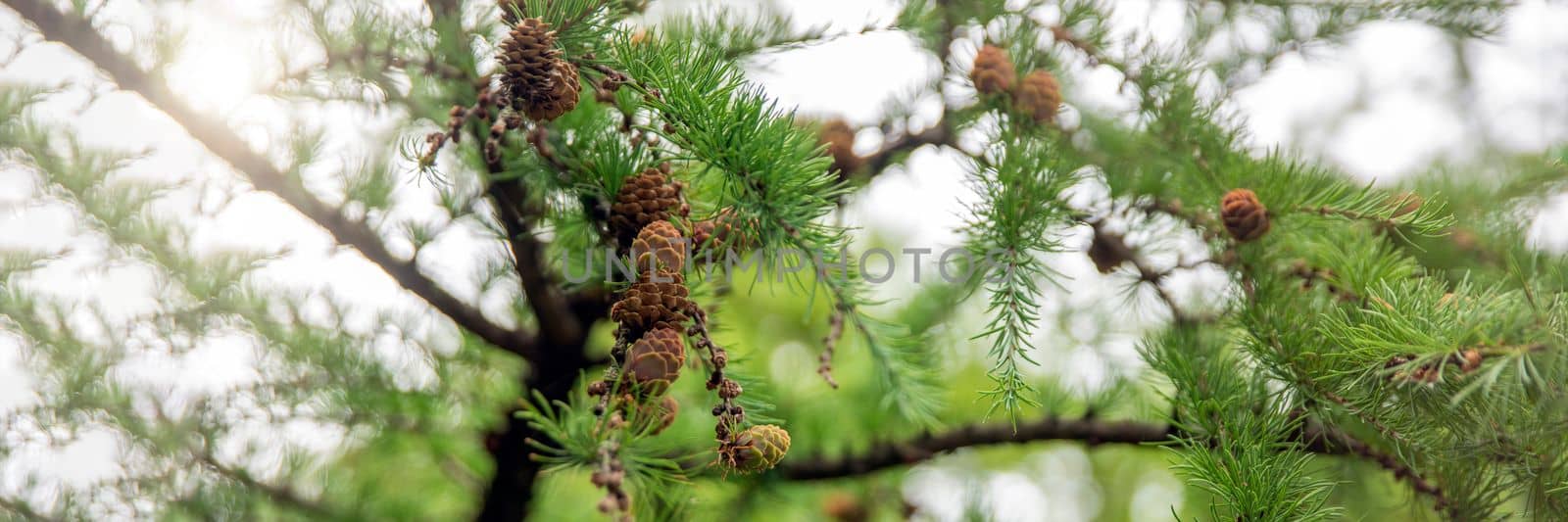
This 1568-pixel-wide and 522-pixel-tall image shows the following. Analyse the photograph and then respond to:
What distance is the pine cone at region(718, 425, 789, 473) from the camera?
0.34 meters

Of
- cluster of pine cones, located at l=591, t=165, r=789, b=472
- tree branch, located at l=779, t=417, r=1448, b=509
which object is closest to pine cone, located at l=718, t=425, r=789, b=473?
cluster of pine cones, located at l=591, t=165, r=789, b=472

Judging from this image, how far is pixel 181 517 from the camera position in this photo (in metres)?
0.60

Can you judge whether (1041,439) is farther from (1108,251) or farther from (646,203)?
(646,203)

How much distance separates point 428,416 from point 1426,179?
0.74 metres

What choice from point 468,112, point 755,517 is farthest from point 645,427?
point 755,517

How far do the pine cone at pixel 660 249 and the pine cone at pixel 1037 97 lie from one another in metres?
0.26

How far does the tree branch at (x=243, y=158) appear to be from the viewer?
447mm

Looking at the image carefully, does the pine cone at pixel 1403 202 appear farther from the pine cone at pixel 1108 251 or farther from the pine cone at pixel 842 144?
the pine cone at pixel 842 144

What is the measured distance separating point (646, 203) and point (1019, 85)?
10.1 inches

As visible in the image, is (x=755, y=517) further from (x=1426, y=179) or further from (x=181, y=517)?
(x=1426, y=179)

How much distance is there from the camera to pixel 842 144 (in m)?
0.63

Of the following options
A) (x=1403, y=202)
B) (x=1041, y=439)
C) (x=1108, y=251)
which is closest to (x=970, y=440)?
(x=1041, y=439)

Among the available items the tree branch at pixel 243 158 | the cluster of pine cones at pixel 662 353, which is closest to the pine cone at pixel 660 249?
the cluster of pine cones at pixel 662 353

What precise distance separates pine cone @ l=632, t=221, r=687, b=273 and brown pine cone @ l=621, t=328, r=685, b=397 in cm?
3
